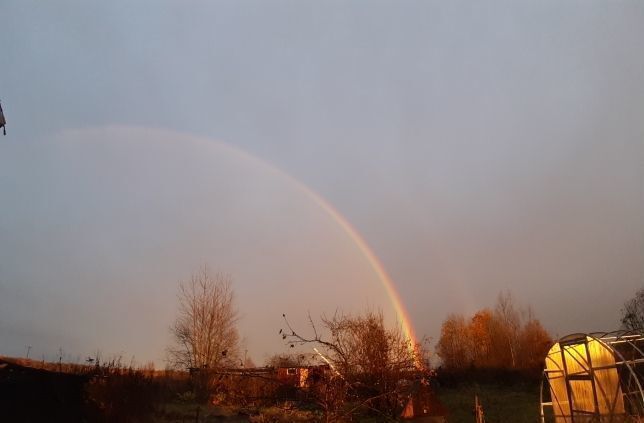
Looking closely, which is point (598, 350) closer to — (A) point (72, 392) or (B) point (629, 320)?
(A) point (72, 392)

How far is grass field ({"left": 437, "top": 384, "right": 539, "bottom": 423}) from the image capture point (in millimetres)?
18609

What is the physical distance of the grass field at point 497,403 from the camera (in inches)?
733

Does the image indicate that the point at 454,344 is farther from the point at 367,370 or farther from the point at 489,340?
the point at 367,370

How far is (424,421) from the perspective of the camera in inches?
463

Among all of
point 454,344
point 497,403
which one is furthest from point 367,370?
point 454,344

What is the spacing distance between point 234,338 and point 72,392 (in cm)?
2253

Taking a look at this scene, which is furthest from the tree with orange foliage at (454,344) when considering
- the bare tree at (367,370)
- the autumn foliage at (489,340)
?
the bare tree at (367,370)

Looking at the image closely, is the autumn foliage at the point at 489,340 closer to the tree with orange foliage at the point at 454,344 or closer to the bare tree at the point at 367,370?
the tree with orange foliage at the point at 454,344

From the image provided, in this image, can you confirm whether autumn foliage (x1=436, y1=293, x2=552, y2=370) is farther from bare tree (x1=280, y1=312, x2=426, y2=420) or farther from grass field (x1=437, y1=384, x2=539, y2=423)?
bare tree (x1=280, y1=312, x2=426, y2=420)

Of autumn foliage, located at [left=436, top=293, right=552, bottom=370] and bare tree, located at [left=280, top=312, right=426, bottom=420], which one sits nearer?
bare tree, located at [left=280, top=312, right=426, bottom=420]

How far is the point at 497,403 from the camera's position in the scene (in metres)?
24.2

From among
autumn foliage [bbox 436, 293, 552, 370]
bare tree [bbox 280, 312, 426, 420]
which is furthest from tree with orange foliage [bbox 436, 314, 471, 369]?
bare tree [bbox 280, 312, 426, 420]

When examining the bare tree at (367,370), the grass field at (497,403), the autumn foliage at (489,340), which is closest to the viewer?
the bare tree at (367,370)

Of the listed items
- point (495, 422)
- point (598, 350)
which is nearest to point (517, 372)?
point (495, 422)
